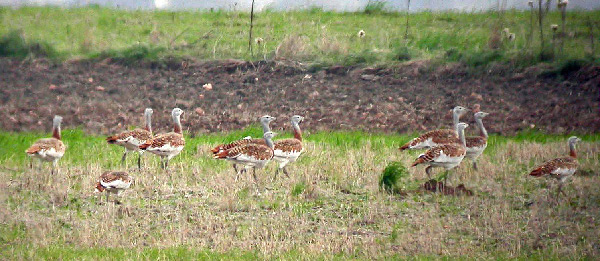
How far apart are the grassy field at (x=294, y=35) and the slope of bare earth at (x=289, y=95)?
86 centimetres

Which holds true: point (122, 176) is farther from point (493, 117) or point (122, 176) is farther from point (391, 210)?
point (493, 117)

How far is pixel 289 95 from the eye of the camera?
22.5m

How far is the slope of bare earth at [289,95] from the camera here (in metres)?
20.1

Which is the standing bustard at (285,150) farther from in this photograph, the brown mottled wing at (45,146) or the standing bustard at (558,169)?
the standing bustard at (558,169)

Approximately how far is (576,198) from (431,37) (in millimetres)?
15288

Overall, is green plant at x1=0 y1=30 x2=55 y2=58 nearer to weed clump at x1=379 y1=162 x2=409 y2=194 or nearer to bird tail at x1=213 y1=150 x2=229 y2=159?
bird tail at x1=213 y1=150 x2=229 y2=159

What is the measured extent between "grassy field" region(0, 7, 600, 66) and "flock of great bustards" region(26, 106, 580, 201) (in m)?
10.3

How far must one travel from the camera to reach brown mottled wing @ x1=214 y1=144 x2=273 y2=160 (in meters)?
12.7

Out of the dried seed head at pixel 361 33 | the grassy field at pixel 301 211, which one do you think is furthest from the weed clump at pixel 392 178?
the dried seed head at pixel 361 33

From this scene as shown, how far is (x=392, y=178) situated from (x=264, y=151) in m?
2.00

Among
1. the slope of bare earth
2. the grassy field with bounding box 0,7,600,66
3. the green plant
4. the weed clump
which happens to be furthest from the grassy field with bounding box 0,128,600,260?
the green plant

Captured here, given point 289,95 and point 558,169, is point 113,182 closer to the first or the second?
point 558,169

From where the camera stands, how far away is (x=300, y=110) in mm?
21172

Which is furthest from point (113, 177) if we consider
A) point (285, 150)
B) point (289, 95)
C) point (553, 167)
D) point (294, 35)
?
point (294, 35)
